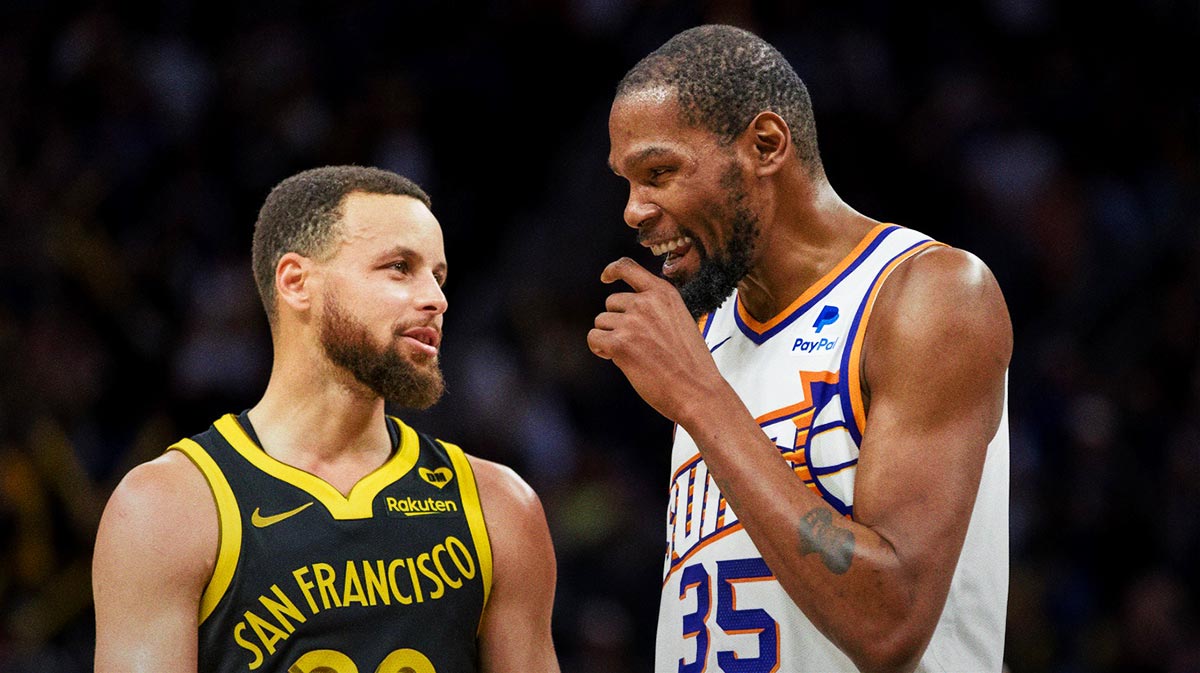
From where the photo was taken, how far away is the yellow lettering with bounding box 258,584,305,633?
2877 mm

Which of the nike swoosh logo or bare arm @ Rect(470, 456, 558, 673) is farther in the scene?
bare arm @ Rect(470, 456, 558, 673)

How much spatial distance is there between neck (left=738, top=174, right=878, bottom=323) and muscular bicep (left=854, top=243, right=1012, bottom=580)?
253 millimetres

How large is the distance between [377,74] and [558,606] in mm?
3221

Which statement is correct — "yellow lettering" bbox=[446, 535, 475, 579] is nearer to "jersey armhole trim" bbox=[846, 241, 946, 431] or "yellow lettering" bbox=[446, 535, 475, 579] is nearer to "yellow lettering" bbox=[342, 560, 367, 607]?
"yellow lettering" bbox=[342, 560, 367, 607]

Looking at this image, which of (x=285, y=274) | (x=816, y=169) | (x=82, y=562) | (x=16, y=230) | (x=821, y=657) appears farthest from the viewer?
(x=16, y=230)

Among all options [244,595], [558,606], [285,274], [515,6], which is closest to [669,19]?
[515,6]

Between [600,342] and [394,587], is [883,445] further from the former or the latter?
[394,587]

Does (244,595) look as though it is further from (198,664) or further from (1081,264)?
(1081,264)

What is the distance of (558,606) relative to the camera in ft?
21.2

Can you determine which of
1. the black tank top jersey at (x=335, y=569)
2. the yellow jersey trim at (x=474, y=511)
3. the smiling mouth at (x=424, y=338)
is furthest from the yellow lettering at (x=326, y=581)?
the smiling mouth at (x=424, y=338)

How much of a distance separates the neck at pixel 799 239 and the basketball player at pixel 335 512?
0.76 meters


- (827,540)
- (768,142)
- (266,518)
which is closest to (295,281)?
(266,518)

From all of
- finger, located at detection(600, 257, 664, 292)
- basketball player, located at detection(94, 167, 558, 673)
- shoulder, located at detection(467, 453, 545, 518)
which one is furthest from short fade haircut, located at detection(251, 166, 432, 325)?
finger, located at detection(600, 257, 664, 292)

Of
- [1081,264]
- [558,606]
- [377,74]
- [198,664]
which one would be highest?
[377,74]
